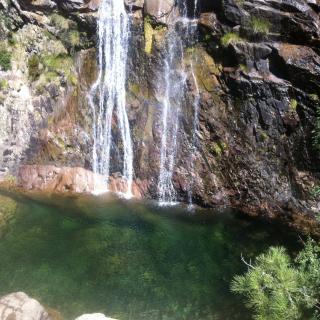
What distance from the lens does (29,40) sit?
28.2 m

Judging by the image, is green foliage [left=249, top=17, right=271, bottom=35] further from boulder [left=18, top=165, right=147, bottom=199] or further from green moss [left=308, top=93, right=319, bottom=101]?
boulder [left=18, top=165, right=147, bottom=199]

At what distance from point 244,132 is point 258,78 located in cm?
285

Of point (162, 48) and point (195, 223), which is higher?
point (162, 48)

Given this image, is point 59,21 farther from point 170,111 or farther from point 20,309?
point 20,309

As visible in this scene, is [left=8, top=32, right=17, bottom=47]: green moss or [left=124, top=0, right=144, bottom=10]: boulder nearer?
[left=124, top=0, right=144, bottom=10]: boulder

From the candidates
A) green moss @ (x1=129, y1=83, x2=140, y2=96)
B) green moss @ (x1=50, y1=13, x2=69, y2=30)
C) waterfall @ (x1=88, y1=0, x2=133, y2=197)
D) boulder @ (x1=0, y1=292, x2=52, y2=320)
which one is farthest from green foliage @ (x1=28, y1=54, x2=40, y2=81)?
boulder @ (x1=0, y1=292, x2=52, y2=320)

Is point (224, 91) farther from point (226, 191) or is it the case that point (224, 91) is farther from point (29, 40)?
point (29, 40)

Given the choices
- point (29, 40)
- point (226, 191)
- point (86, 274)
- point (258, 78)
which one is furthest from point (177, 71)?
point (86, 274)

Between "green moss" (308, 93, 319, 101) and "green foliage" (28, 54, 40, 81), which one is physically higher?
"green moss" (308, 93, 319, 101)

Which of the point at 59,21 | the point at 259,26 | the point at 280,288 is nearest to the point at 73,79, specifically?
the point at 59,21

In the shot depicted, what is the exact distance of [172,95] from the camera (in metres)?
26.6

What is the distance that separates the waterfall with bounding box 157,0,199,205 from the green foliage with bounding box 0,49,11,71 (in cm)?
889

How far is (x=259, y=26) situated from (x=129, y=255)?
42.0ft

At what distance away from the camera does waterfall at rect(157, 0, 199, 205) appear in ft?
85.4
